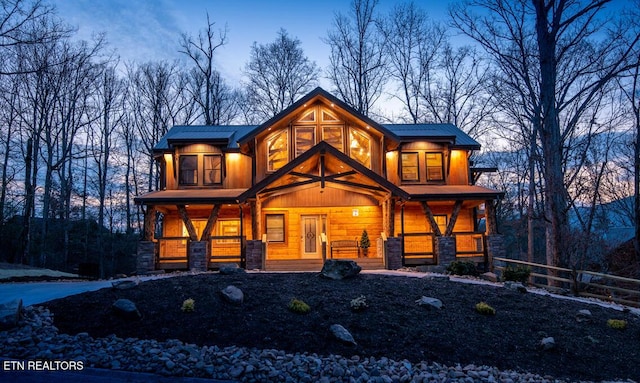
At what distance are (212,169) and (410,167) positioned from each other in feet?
30.1

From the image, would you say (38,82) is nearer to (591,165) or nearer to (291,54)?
(291,54)

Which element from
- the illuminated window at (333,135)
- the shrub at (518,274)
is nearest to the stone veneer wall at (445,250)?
the shrub at (518,274)

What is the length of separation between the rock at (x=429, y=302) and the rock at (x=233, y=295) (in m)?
3.44

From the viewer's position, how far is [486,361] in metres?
5.98

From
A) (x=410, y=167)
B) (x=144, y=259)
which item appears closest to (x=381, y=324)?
(x=144, y=259)

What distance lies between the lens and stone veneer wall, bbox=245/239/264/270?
1454 centimetres

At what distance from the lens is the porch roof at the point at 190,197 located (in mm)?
15891

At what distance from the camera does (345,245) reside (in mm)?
17375

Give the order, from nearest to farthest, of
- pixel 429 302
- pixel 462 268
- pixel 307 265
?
1. pixel 429 302
2. pixel 462 268
3. pixel 307 265

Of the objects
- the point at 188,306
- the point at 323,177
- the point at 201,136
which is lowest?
the point at 188,306

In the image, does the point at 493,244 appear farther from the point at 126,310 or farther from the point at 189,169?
the point at 126,310

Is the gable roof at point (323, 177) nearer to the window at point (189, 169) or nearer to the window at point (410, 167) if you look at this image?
the window at point (410, 167)

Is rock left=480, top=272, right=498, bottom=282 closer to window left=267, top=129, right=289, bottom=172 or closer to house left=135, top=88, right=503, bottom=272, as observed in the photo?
house left=135, top=88, right=503, bottom=272

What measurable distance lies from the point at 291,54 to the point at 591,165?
62.8 feet
